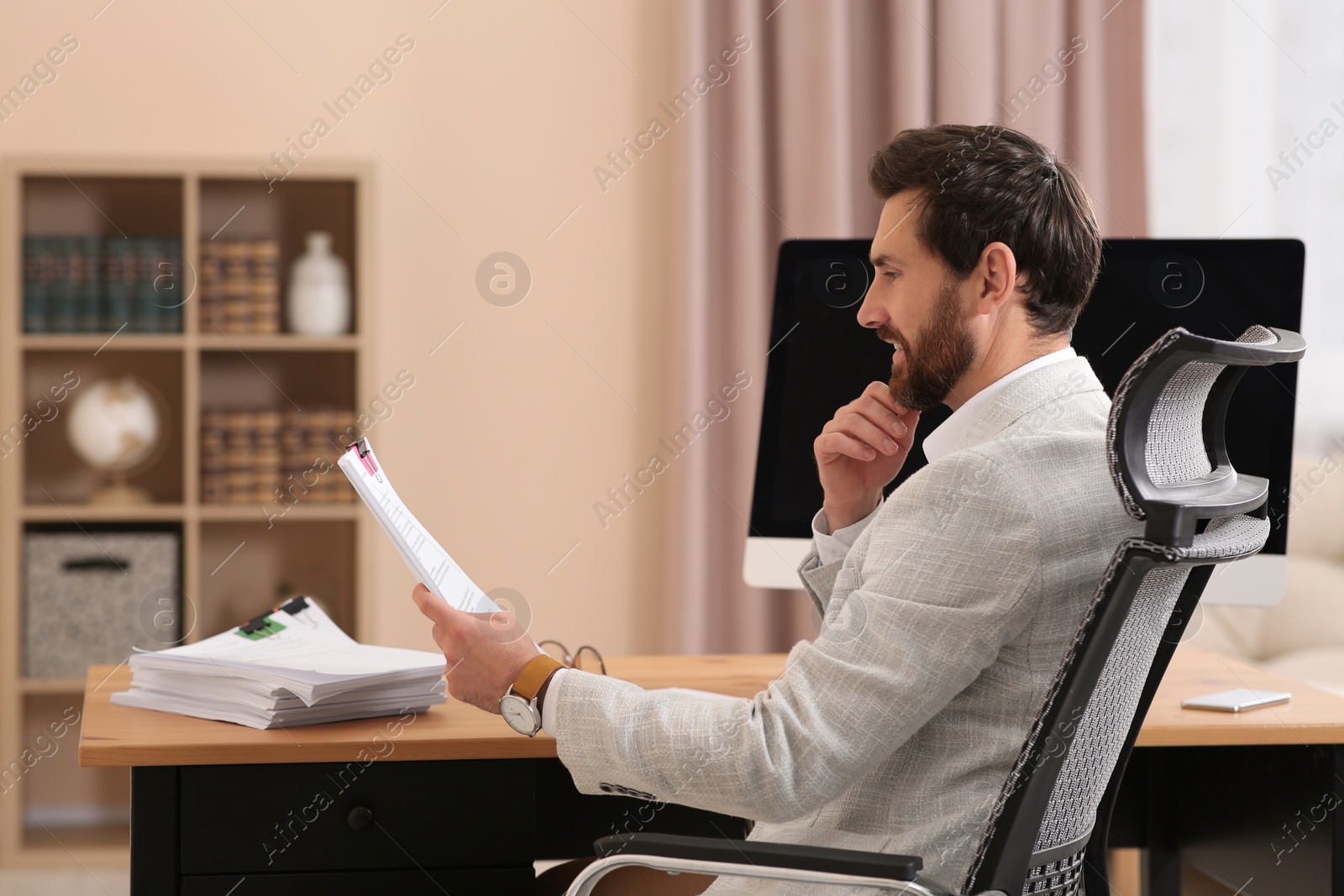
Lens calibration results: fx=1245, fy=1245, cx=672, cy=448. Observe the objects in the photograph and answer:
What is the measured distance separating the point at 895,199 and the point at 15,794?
8.53ft

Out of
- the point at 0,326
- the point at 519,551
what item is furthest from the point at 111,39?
the point at 519,551

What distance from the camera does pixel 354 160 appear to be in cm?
304

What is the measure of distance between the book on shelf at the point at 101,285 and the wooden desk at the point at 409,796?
163cm

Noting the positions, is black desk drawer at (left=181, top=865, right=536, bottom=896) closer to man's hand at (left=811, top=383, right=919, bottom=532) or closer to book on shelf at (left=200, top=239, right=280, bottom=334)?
man's hand at (left=811, top=383, right=919, bottom=532)

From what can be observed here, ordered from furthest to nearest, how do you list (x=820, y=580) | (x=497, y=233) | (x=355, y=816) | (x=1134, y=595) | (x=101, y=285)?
1. (x=497, y=233)
2. (x=101, y=285)
3. (x=820, y=580)
4. (x=355, y=816)
5. (x=1134, y=595)

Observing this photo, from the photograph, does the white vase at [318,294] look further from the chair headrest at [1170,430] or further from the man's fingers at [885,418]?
the chair headrest at [1170,430]

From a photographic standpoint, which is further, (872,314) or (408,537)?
(872,314)

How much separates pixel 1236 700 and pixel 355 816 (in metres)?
1.02

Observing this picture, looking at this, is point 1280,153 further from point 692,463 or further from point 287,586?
point 287,586

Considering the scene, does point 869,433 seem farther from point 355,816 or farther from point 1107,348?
point 355,816

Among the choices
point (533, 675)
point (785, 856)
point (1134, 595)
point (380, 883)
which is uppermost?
point (1134, 595)

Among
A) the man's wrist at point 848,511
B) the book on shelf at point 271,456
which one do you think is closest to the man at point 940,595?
the man's wrist at point 848,511

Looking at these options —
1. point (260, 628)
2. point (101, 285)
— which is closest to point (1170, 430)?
point (260, 628)

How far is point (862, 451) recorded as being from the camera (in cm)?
147
